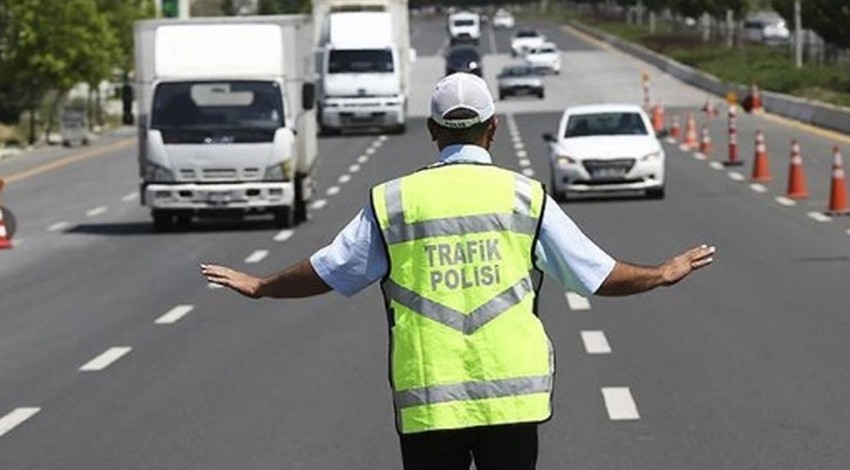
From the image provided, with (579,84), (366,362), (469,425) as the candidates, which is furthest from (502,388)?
(579,84)

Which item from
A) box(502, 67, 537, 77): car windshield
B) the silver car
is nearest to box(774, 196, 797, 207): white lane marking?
the silver car

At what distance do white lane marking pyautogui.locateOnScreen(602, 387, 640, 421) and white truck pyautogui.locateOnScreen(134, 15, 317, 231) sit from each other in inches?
651

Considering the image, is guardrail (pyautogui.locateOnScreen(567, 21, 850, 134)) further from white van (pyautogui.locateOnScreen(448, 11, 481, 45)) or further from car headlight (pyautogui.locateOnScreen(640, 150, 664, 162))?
car headlight (pyautogui.locateOnScreen(640, 150, 664, 162))

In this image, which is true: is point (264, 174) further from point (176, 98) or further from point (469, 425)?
point (469, 425)

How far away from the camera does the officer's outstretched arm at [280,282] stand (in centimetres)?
662

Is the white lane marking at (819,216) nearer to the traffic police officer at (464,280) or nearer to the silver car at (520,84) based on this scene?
the traffic police officer at (464,280)

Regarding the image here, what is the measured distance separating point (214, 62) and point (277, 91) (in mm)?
907

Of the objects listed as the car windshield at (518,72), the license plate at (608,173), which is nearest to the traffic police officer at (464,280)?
the license plate at (608,173)

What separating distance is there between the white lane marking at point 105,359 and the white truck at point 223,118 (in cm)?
1287

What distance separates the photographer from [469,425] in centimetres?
627

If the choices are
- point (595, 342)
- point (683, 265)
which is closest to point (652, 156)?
point (595, 342)

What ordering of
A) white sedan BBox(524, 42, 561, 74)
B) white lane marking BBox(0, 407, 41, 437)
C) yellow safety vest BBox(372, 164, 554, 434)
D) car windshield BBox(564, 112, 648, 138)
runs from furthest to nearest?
white sedan BBox(524, 42, 561, 74) → car windshield BBox(564, 112, 648, 138) → white lane marking BBox(0, 407, 41, 437) → yellow safety vest BBox(372, 164, 554, 434)

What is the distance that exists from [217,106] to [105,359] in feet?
47.3

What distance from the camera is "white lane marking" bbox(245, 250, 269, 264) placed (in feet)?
86.0
